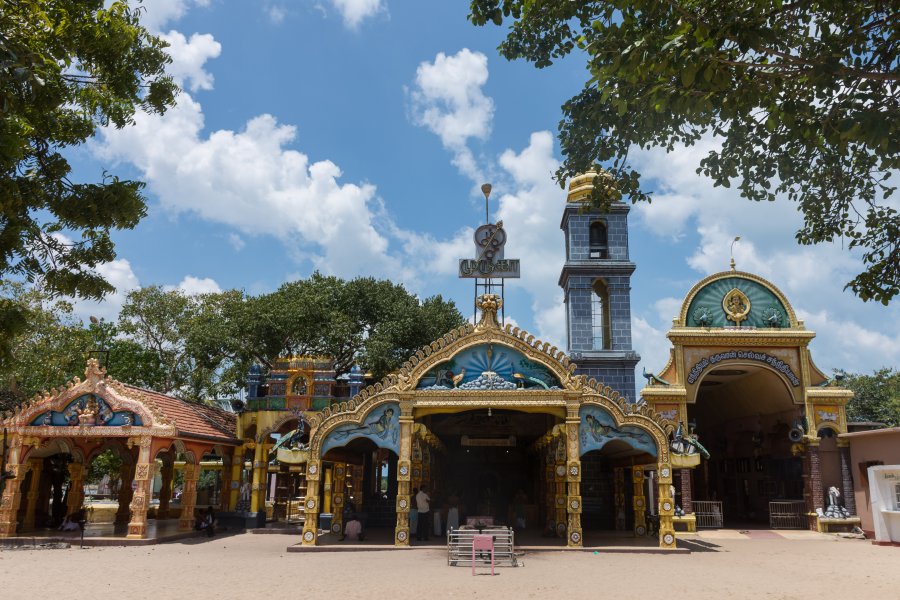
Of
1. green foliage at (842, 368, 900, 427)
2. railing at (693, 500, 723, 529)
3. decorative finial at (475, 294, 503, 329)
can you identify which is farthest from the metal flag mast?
green foliage at (842, 368, 900, 427)

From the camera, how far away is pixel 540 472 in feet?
81.3

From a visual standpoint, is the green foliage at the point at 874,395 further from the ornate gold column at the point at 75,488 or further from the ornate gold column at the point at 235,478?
the ornate gold column at the point at 75,488

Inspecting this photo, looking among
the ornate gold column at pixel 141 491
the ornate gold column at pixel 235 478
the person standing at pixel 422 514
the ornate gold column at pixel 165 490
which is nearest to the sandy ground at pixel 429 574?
the ornate gold column at pixel 141 491

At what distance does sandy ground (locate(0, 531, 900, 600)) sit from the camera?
1127 cm

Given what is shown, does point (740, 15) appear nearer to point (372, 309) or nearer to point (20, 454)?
point (20, 454)

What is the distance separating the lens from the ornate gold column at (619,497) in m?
22.1

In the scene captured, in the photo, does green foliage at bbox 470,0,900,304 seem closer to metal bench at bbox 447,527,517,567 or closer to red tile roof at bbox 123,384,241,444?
metal bench at bbox 447,527,517,567

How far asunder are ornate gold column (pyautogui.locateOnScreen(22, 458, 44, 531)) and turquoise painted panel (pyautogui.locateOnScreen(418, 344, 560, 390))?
1436 cm

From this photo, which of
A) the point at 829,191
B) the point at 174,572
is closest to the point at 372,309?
the point at 174,572

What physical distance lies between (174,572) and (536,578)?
723 cm

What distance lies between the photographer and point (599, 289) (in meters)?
26.5

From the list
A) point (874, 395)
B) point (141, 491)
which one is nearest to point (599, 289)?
point (141, 491)

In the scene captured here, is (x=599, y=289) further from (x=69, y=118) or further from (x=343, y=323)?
(x=69, y=118)

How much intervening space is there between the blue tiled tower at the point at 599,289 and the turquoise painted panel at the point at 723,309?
8.07ft
